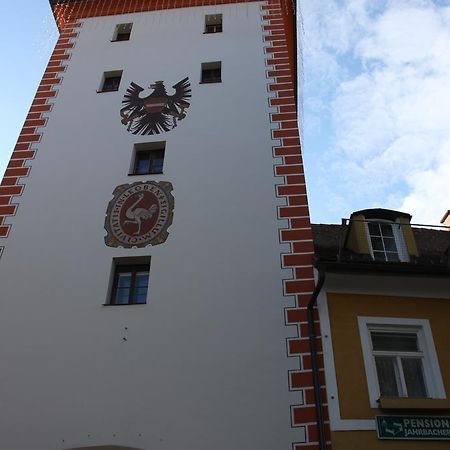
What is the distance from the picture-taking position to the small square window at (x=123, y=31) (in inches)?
595

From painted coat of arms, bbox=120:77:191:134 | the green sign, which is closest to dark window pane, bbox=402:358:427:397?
the green sign

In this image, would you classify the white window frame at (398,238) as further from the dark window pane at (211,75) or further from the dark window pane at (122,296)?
the dark window pane at (211,75)

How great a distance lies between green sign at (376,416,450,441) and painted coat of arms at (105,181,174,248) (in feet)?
14.9

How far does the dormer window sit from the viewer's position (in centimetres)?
1002

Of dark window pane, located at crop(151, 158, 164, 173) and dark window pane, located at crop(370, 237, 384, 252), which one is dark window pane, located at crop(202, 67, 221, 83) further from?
dark window pane, located at crop(370, 237, 384, 252)

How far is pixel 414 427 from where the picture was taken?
7516 mm

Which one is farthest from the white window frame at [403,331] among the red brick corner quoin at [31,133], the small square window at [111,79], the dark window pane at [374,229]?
the small square window at [111,79]

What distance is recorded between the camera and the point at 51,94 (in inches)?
526

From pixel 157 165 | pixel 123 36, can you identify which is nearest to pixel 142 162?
pixel 157 165

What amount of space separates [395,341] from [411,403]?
1.20m

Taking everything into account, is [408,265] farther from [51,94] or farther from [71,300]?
[51,94]

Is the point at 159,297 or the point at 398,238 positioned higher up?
the point at 398,238

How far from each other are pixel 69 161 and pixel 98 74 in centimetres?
304

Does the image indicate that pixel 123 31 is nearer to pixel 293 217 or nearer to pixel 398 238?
pixel 293 217
